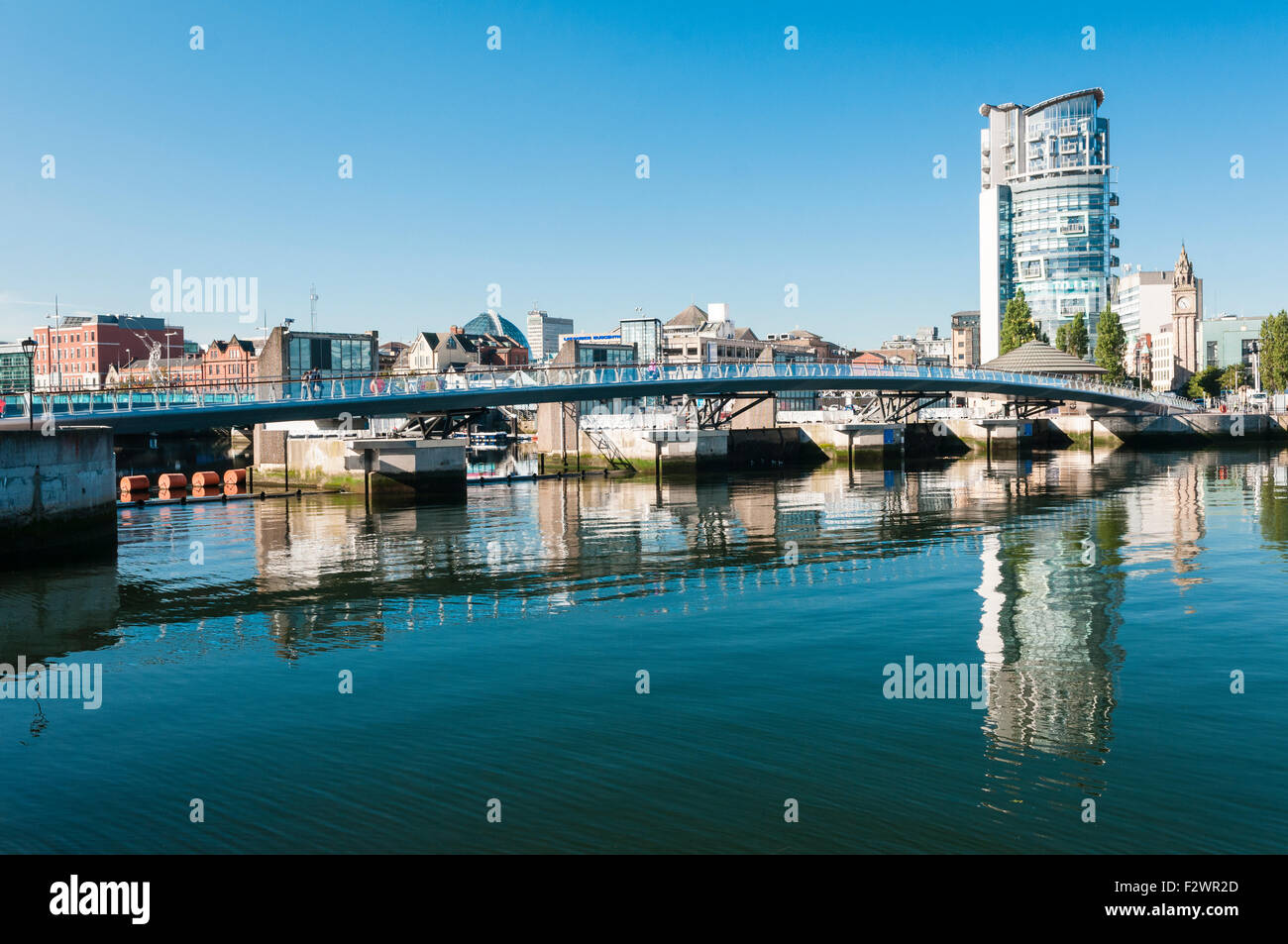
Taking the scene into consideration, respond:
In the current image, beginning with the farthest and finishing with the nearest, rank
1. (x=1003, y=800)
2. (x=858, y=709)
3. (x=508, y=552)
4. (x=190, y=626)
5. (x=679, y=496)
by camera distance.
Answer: (x=679, y=496)
(x=508, y=552)
(x=190, y=626)
(x=858, y=709)
(x=1003, y=800)

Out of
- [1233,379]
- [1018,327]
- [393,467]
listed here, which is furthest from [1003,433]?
[1233,379]

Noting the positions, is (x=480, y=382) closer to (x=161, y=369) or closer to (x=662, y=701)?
(x=662, y=701)

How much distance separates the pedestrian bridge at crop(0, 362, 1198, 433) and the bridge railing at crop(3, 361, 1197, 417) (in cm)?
8

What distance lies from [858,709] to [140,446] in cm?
7967

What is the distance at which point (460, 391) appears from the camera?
48.2 meters

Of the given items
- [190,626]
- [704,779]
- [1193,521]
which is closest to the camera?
[704,779]

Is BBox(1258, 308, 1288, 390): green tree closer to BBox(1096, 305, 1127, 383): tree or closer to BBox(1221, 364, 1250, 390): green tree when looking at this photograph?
BBox(1096, 305, 1127, 383): tree

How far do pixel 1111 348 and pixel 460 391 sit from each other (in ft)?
A: 303

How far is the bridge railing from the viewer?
144 ft

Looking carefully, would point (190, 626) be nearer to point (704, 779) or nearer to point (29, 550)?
point (29, 550)
